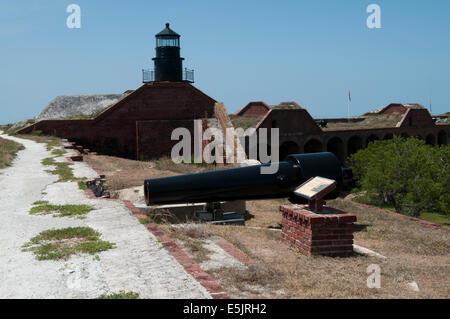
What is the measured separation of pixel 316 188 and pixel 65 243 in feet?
12.2

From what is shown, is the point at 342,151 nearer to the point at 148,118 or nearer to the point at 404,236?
the point at 148,118

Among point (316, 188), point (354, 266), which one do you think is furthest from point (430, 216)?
point (354, 266)

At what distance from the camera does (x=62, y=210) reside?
25.0 ft

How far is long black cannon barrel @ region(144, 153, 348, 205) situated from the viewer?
8125 mm

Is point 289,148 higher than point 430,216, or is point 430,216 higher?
point 289,148

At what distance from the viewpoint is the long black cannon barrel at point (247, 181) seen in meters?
8.12

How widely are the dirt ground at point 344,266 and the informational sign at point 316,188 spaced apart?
87 cm

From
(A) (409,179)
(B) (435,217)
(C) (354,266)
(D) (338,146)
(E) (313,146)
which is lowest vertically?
(B) (435,217)

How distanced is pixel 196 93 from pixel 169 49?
19.8 feet

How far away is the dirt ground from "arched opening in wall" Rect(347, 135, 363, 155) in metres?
26.8

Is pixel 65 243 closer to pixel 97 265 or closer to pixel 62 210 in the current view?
pixel 97 265

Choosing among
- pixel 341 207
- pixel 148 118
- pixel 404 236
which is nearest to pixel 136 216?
pixel 404 236

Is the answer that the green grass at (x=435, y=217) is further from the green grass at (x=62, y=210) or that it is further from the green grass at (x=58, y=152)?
the green grass at (x=62, y=210)

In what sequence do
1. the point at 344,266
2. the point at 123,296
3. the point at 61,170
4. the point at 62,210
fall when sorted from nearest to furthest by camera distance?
the point at 123,296, the point at 344,266, the point at 62,210, the point at 61,170
